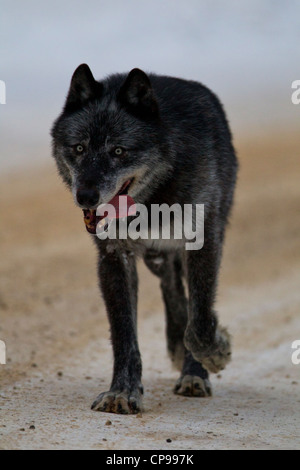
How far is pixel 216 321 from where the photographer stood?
5.77 m

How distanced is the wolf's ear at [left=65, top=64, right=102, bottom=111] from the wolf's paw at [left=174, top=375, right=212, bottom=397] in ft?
8.08

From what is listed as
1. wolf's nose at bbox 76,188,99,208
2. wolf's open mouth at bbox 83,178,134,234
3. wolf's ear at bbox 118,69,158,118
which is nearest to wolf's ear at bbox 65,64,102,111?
wolf's ear at bbox 118,69,158,118

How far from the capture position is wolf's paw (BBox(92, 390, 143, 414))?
202 inches

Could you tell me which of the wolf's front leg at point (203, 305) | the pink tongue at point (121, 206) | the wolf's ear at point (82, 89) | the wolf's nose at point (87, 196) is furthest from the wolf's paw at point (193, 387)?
the wolf's ear at point (82, 89)

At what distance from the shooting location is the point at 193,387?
6.17m

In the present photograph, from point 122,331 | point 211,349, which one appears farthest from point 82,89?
point 211,349

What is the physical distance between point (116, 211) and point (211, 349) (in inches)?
53.7

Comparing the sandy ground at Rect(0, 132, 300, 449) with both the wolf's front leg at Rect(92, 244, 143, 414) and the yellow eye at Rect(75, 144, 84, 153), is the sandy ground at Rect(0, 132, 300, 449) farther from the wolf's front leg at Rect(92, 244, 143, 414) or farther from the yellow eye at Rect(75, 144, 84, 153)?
the yellow eye at Rect(75, 144, 84, 153)

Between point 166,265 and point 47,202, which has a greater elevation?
point 47,202

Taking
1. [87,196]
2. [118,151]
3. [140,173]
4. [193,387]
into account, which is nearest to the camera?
[87,196]

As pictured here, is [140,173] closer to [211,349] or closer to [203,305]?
[203,305]

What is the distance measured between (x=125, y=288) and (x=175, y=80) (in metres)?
1.83

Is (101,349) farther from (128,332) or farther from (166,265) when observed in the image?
(128,332)
